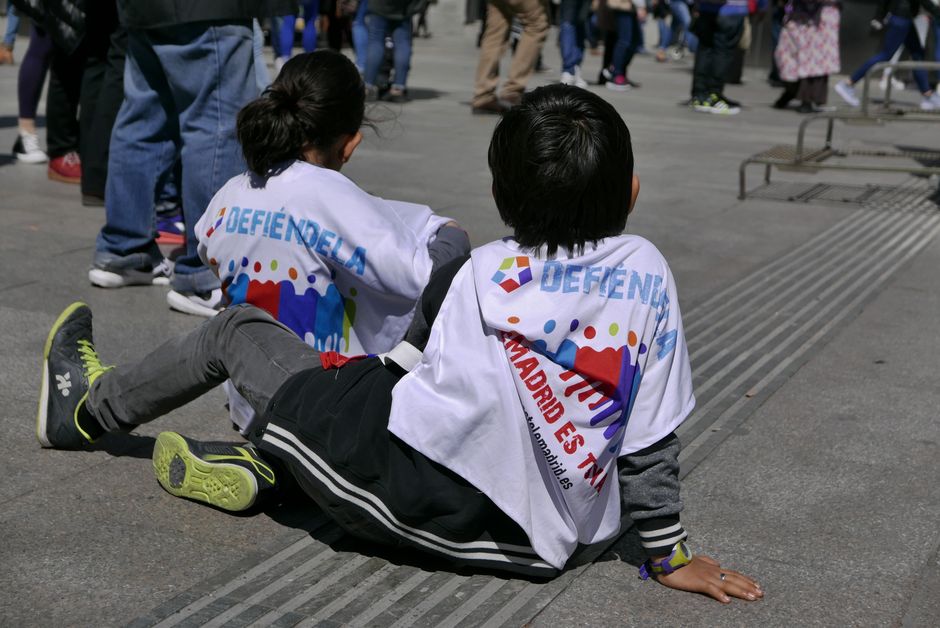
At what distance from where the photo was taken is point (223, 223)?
3.11 meters

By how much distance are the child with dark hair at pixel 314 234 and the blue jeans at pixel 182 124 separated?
1295 mm

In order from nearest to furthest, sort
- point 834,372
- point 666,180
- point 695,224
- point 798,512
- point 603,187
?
1. point 603,187
2. point 798,512
3. point 834,372
4. point 695,224
5. point 666,180

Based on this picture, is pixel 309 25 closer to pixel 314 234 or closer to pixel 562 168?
pixel 314 234

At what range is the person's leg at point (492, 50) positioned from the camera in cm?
1043

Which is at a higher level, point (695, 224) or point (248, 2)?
point (248, 2)

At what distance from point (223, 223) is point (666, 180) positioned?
4981 millimetres

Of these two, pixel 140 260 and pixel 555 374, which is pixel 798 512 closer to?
pixel 555 374

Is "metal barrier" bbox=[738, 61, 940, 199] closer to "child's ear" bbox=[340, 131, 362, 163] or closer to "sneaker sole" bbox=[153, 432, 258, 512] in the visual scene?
"child's ear" bbox=[340, 131, 362, 163]

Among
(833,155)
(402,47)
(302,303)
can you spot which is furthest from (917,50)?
(302,303)

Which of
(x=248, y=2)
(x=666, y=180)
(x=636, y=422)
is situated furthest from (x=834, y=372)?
(x=666, y=180)

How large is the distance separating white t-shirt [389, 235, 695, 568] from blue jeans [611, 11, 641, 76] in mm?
10997

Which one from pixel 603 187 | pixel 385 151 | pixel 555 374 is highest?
pixel 603 187

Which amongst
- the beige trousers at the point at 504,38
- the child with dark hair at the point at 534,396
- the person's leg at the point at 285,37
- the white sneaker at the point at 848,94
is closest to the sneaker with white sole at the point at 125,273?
the child with dark hair at the point at 534,396

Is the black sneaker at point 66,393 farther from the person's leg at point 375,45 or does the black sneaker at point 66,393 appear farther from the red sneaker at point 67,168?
the person's leg at point 375,45
